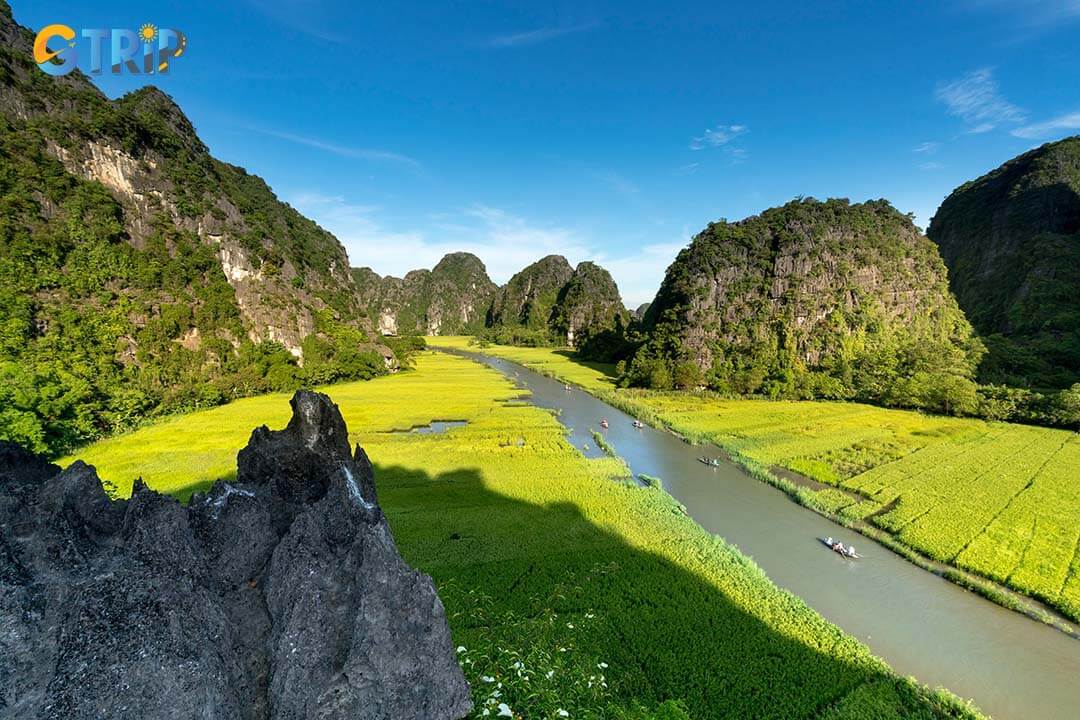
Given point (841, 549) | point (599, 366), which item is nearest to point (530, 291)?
point (599, 366)

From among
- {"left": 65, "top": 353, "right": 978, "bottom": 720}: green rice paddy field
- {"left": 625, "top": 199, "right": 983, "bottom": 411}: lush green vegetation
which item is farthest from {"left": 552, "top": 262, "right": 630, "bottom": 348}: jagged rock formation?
{"left": 65, "top": 353, "right": 978, "bottom": 720}: green rice paddy field

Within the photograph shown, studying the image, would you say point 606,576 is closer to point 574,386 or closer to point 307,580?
point 307,580

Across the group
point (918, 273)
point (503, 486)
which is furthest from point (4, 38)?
point (918, 273)

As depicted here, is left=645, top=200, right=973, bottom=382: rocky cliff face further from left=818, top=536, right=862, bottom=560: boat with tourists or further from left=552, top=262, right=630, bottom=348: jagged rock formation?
left=552, top=262, right=630, bottom=348: jagged rock formation

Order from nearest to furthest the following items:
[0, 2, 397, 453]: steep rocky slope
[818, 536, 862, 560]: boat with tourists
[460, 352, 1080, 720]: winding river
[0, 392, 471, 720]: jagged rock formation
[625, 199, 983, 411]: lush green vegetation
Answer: [0, 392, 471, 720]: jagged rock formation
[460, 352, 1080, 720]: winding river
[818, 536, 862, 560]: boat with tourists
[0, 2, 397, 453]: steep rocky slope
[625, 199, 983, 411]: lush green vegetation

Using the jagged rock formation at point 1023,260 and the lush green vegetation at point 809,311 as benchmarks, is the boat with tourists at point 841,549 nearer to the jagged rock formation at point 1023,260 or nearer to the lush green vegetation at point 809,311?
the lush green vegetation at point 809,311
